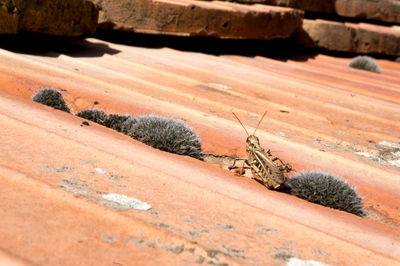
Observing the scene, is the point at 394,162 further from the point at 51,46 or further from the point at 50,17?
the point at 51,46

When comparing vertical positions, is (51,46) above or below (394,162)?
above

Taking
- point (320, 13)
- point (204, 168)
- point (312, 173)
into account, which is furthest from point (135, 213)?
point (320, 13)

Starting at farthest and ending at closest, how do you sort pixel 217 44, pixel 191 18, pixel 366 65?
pixel 366 65 < pixel 217 44 < pixel 191 18

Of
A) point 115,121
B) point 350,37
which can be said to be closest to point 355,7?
point 350,37

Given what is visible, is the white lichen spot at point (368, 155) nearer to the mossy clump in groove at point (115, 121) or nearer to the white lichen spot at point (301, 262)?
the mossy clump in groove at point (115, 121)

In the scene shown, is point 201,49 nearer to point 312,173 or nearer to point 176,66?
point 176,66

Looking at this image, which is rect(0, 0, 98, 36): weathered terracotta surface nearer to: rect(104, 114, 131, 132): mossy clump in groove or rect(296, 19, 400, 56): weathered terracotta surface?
rect(104, 114, 131, 132): mossy clump in groove
